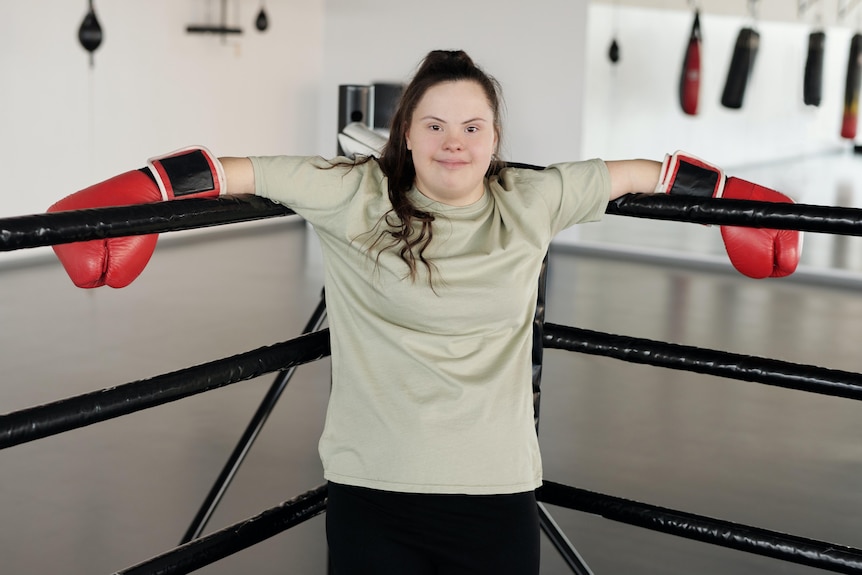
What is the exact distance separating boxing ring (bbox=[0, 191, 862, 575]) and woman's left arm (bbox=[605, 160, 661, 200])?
0.03 meters

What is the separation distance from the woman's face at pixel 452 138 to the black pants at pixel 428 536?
1.48ft

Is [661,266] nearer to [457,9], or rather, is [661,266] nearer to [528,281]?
[457,9]

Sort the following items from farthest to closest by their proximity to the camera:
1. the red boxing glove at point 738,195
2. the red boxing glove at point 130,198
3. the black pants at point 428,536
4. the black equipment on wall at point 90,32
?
the black equipment on wall at point 90,32
the red boxing glove at point 738,195
the black pants at point 428,536
the red boxing glove at point 130,198

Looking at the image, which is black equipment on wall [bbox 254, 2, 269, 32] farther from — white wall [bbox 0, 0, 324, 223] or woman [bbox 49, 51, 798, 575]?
woman [bbox 49, 51, 798, 575]

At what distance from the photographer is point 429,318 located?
1456 millimetres

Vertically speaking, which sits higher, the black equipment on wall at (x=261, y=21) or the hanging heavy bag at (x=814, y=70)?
the black equipment on wall at (x=261, y=21)

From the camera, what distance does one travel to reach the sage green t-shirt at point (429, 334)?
1.44 meters

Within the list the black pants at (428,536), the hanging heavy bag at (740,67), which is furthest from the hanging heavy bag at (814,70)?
the black pants at (428,536)

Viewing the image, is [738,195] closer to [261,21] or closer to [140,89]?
[140,89]

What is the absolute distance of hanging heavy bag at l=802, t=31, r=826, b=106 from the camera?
21.9ft

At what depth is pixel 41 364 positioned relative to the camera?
4.07m

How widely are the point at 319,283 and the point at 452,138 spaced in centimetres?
440

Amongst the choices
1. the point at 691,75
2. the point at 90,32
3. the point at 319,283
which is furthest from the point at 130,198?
the point at 691,75

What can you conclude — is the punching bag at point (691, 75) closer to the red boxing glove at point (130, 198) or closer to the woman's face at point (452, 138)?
the woman's face at point (452, 138)
